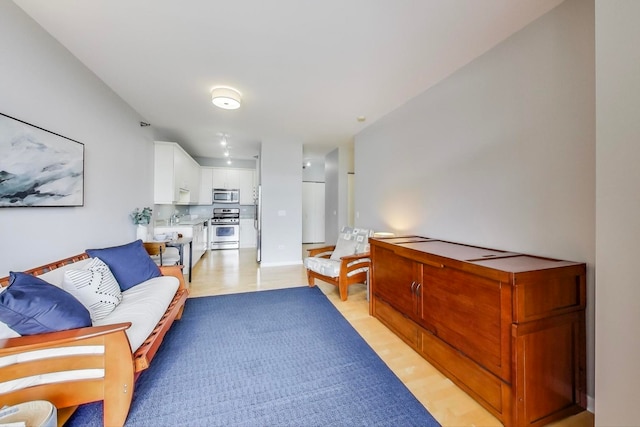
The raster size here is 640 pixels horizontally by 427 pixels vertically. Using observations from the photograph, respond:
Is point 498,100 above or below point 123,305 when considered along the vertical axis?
above

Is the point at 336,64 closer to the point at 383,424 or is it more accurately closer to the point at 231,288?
the point at 383,424

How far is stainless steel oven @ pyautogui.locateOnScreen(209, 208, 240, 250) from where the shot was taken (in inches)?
267

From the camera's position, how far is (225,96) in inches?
113

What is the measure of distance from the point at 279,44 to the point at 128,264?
2.56 metres

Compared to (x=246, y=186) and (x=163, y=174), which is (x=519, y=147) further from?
(x=246, y=186)

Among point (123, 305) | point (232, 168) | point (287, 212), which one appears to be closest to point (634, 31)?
point (123, 305)

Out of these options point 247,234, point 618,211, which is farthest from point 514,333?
point 247,234

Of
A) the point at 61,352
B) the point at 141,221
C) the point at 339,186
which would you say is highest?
the point at 339,186

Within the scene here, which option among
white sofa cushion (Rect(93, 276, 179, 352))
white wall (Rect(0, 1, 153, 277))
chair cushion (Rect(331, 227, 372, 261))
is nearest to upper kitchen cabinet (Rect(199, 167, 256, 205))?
white wall (Rect(0, 1, 153, 277))

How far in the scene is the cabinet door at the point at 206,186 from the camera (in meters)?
6.92

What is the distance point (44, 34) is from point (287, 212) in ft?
12.9

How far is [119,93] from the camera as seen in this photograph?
3.03m

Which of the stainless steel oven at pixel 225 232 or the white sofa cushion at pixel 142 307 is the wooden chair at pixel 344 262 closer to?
the white sofa cushion at pixel 142 307

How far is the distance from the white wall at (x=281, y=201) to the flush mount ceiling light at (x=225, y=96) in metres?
2.06
